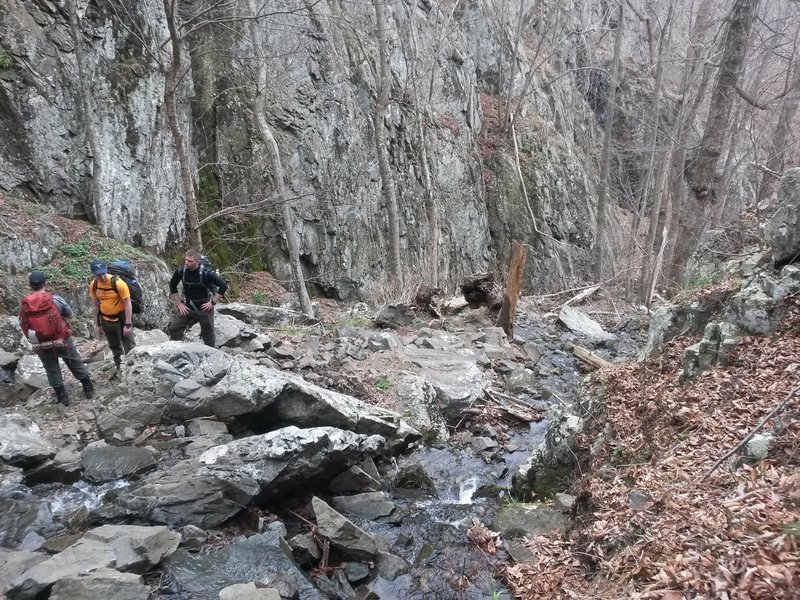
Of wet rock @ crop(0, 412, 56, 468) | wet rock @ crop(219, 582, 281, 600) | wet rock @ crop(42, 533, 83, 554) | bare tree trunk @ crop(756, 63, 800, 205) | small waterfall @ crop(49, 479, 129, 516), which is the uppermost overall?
bare tree trunk @ crop(756, 63, 800, 205)

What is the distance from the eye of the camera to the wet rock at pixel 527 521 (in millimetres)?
5004

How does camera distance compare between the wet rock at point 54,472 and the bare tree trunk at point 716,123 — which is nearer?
the wet rock at point 54,472

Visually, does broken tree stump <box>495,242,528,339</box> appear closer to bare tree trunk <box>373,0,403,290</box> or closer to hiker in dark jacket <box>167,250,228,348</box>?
bare tree trunk <box>373,0,403,290</box>

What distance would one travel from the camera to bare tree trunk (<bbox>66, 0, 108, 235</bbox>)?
1209 cm

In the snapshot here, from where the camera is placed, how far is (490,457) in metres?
7.38

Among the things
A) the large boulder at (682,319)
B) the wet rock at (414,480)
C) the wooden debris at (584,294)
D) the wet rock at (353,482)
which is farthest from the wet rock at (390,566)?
the wooden debris at (584,294)

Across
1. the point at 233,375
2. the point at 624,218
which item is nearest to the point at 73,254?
the point at 233,375

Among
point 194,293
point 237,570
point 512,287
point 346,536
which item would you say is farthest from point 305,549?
point 512,287

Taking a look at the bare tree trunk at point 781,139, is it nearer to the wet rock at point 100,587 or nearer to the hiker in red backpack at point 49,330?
the wet rock at point 100,587

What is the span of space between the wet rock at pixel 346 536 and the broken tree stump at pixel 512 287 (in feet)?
28.5

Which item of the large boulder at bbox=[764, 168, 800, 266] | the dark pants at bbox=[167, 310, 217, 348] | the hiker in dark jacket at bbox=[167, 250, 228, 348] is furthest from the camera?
the dark pants at bbox=[167, 310, 217, 348]

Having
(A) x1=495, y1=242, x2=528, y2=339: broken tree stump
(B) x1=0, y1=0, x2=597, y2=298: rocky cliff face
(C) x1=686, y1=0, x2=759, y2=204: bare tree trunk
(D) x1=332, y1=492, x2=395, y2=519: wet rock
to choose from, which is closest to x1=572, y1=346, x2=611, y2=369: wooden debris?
(A) x1=495, y1=242, x2=528, y2=339: broken tree stump

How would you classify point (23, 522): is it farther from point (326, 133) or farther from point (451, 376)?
point (326, 133)

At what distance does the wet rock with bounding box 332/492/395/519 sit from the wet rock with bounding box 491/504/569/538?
1243mm
